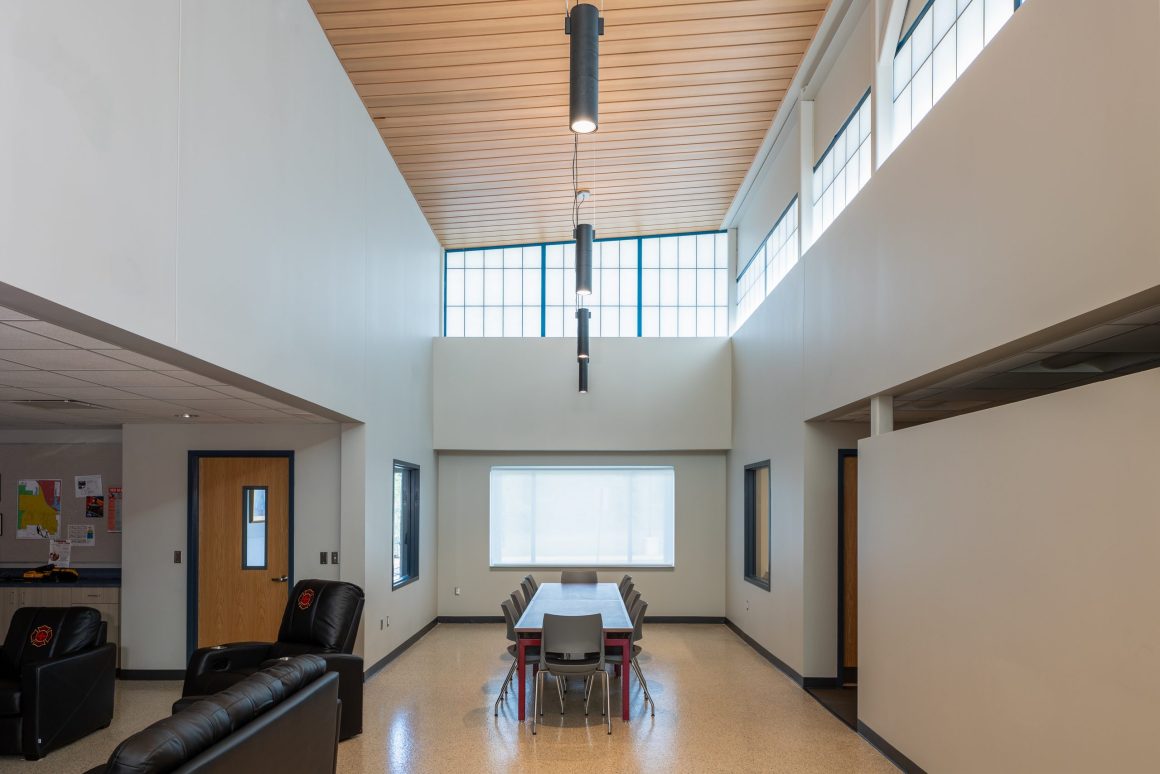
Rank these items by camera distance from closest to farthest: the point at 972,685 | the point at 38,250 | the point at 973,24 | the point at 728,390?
the point at 38,250 < the point at 972,685 < the point at 973,24 < the point at 728,390

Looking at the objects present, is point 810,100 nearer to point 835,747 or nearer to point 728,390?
point 728,390

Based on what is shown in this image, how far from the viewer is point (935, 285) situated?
15.0 ft

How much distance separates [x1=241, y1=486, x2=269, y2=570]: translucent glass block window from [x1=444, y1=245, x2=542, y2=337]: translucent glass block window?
4463 mm

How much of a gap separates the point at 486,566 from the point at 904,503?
6810 millimetres

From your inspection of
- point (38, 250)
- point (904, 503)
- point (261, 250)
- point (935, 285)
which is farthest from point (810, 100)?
point (38, 250)

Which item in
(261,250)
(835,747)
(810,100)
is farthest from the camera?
(810,100)

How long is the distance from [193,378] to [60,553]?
4.71 m

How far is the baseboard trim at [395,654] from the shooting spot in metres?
7.46

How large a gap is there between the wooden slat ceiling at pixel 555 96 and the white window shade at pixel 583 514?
133 inches

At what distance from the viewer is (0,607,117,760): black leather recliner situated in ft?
17.2

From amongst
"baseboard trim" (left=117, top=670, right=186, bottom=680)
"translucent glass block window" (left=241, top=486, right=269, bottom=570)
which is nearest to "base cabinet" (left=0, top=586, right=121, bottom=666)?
"baseboard trim" (left=117, top=670, right=186, bottom=680)

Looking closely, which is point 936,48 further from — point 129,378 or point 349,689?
point 349,689

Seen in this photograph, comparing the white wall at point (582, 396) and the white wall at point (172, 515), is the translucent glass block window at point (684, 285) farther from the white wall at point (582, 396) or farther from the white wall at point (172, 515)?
the white wall at point (172, 515)

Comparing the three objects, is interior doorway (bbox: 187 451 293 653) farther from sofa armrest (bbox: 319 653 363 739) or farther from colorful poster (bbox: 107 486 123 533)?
sofa armrest (bbox: 319 653 363 739)
